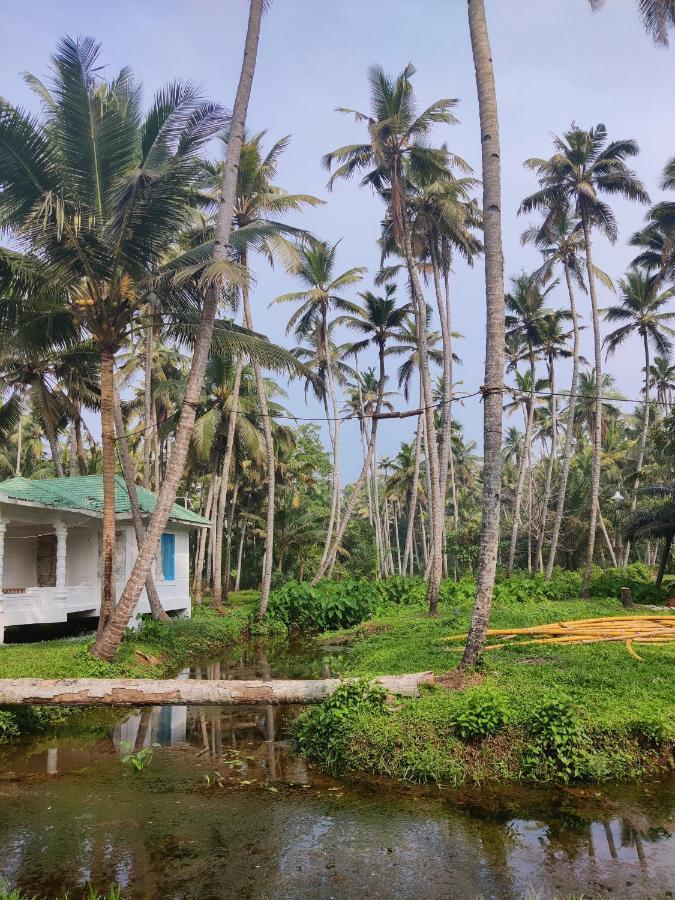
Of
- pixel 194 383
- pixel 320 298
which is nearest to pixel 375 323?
pixel 320 298

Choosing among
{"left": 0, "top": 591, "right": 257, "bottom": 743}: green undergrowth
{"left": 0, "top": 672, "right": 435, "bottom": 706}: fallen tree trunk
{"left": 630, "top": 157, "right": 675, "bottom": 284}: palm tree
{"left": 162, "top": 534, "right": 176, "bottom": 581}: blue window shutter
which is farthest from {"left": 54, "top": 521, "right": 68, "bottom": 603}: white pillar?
{"left": 630, "top": 157, "right": 675, "bottom": 284}: palm tree

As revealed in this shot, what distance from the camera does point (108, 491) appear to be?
1302 centimetres

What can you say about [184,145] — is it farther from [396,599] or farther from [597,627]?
[396,599]

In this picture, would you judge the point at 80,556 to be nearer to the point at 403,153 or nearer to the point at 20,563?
the point at 20,563

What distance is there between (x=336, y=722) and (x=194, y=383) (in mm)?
6437

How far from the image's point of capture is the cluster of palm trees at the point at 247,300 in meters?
11.9

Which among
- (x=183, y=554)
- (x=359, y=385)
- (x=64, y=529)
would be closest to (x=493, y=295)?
(x=64, y=529)

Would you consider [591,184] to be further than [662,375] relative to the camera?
No

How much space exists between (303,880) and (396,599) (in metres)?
19.8

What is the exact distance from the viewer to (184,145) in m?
12.6

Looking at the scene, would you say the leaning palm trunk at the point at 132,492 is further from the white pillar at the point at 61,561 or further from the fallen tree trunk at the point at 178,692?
the fallen tree trunk at the point at 178,692

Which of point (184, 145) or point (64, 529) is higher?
point (184, 145)

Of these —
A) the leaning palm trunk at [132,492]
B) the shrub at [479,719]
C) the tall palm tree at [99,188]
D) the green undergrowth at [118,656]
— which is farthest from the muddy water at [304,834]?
the leaning palm trunk at [132,492]

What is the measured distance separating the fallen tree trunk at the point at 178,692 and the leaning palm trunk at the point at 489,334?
1603 millimetres
